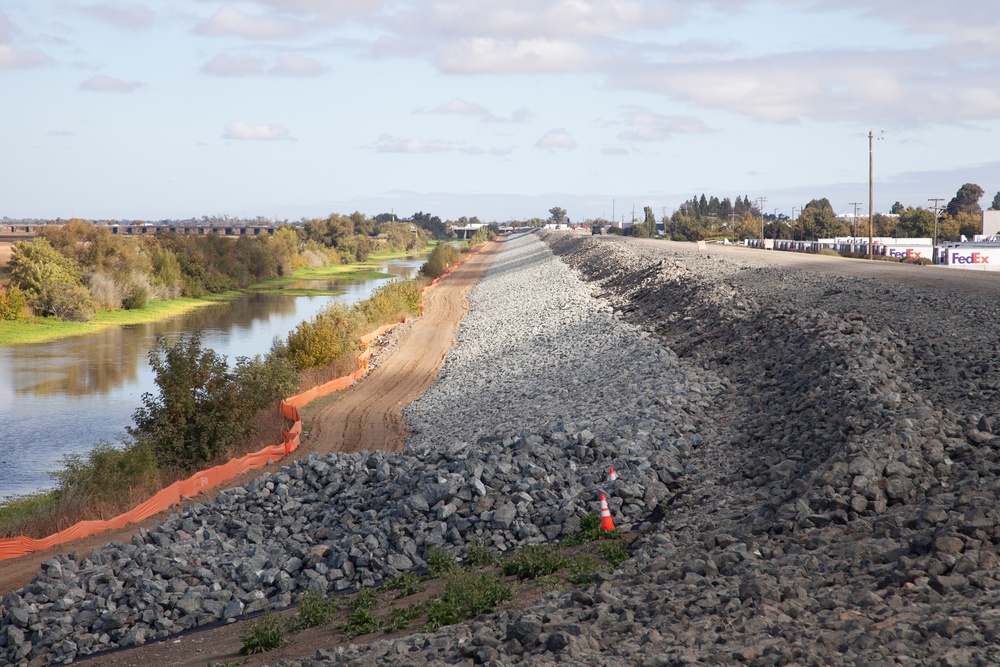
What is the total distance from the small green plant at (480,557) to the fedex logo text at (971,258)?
61570 mm

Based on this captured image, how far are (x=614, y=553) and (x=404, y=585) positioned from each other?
8.62ft

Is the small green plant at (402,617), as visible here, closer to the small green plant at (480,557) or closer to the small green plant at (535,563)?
the small green plant at (535,563)

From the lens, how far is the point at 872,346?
57.3 ft

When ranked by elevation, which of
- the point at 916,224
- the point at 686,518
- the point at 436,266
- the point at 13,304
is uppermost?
the point at 916,224

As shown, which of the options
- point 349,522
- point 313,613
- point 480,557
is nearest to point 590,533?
point 480,557

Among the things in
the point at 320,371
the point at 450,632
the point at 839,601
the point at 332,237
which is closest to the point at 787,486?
the point at 839,601

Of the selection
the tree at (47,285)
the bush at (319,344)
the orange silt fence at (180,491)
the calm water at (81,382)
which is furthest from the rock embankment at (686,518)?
the tree at (47,285)

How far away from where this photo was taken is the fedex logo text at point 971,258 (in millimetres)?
62250

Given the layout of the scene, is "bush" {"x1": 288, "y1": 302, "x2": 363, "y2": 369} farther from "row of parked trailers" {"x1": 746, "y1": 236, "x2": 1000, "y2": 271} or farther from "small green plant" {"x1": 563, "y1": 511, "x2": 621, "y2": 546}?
"row of parked trailers" {"x1": 746, "y1": 236, "x2": 1000, "y2": 271}

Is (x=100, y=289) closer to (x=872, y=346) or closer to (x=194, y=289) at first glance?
(x=194, y=289)

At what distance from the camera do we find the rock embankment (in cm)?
705

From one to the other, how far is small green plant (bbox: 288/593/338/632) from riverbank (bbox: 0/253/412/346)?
48.1 metres

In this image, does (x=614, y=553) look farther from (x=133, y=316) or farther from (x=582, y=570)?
(x=133, y=316)

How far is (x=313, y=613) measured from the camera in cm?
1003
